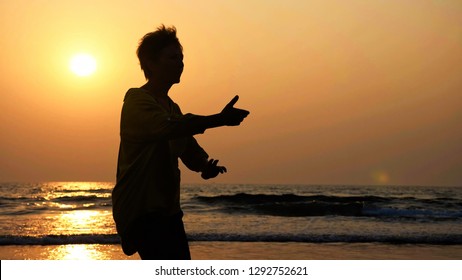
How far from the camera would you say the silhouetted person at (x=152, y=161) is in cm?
233

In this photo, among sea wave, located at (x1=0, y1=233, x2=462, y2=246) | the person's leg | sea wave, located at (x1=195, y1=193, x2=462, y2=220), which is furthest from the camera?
sea wave, located at (x1=195, y1=193, x2=462, y2=220)

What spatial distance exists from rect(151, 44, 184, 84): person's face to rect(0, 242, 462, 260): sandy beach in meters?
5.98

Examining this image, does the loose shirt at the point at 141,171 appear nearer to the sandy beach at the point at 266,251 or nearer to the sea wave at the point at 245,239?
the sandy beach at the point at 266,251

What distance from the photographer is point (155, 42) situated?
99.7 inches

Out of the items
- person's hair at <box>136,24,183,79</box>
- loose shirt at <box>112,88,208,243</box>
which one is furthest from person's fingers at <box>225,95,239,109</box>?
person's hair at <box>136,24,183,79</box>

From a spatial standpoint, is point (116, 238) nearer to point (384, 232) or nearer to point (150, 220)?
point (384, 232)

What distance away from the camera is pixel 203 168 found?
9.48 feet

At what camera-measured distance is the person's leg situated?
2443 millimetres

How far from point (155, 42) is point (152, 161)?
478 mm

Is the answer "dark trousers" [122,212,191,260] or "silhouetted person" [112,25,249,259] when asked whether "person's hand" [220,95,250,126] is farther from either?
"dark trousers" [122,212,191,260]

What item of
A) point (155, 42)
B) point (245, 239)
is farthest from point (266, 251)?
point (155, 42)

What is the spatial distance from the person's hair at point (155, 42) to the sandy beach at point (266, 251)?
597 cm

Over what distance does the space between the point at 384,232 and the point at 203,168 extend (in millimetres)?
10519
